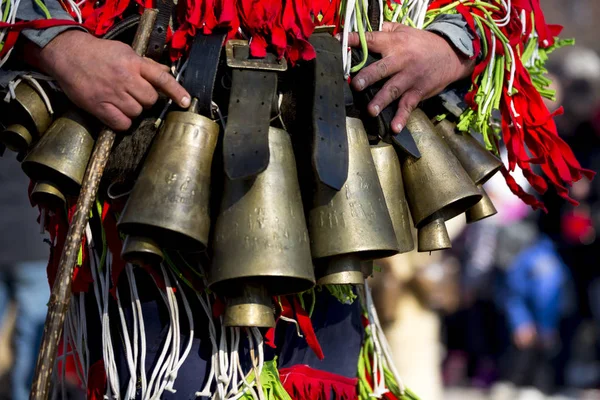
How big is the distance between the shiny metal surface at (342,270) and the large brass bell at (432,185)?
222 millimetres

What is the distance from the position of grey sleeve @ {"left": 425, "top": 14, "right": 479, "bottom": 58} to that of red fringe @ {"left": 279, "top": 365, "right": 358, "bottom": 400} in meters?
0.76

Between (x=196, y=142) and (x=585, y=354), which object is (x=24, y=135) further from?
(x=585, y=354)

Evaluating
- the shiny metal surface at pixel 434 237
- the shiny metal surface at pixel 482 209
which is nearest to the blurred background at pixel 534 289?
the shiny metal surface at pixel 482 209

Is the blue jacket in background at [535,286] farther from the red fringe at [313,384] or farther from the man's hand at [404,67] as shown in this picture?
the man's hand at [404,67]

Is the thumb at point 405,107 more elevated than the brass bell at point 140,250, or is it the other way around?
the thumb at point 405,107

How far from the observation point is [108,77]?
1757 millimetres

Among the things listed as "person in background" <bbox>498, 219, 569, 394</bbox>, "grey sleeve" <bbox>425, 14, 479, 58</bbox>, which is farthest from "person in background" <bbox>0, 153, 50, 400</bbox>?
"person in background" <bbox>498, 219, 569, 394</bbox>

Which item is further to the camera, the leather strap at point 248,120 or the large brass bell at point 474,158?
the large brass bell at point 474,158

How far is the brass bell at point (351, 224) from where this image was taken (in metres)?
1.79

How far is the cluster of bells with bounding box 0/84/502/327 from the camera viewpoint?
171 cm

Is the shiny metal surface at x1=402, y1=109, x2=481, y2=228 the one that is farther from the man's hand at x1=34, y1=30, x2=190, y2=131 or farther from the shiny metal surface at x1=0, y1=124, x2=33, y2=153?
the shiny metal surface at x1=0, y1=124, x2=33, y2=153

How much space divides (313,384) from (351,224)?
0.45m

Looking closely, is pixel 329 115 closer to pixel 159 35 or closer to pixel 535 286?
pixel 159 35

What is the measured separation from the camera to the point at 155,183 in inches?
67.6
